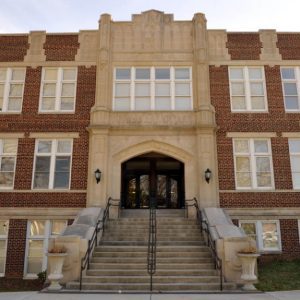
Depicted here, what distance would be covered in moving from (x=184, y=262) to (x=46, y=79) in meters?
11.3

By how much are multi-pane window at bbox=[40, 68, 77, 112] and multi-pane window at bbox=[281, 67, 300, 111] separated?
10.4 m

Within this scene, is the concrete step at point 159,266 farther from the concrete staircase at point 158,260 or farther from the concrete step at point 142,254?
the concrete step at point 142,254

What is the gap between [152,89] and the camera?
662 inches

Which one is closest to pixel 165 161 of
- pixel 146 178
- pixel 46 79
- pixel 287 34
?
pixel 146 178

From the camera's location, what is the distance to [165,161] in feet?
60.7

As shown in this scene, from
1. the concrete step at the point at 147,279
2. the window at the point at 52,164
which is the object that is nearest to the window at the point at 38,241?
the window at the point at 52,164

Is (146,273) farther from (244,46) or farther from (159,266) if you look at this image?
(244,46)

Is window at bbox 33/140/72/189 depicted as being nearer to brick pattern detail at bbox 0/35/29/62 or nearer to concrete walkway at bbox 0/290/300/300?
brick pattern detail at bbox 0/35/29/62

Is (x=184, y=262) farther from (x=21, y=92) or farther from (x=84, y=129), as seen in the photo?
(x=21, y=92)

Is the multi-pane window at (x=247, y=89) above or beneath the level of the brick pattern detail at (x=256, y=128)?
above

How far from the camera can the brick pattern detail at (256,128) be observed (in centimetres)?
1555

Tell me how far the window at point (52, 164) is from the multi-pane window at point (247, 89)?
8346mm

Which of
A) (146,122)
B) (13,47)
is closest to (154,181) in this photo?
(146,122)

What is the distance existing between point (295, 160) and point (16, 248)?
13.2m
